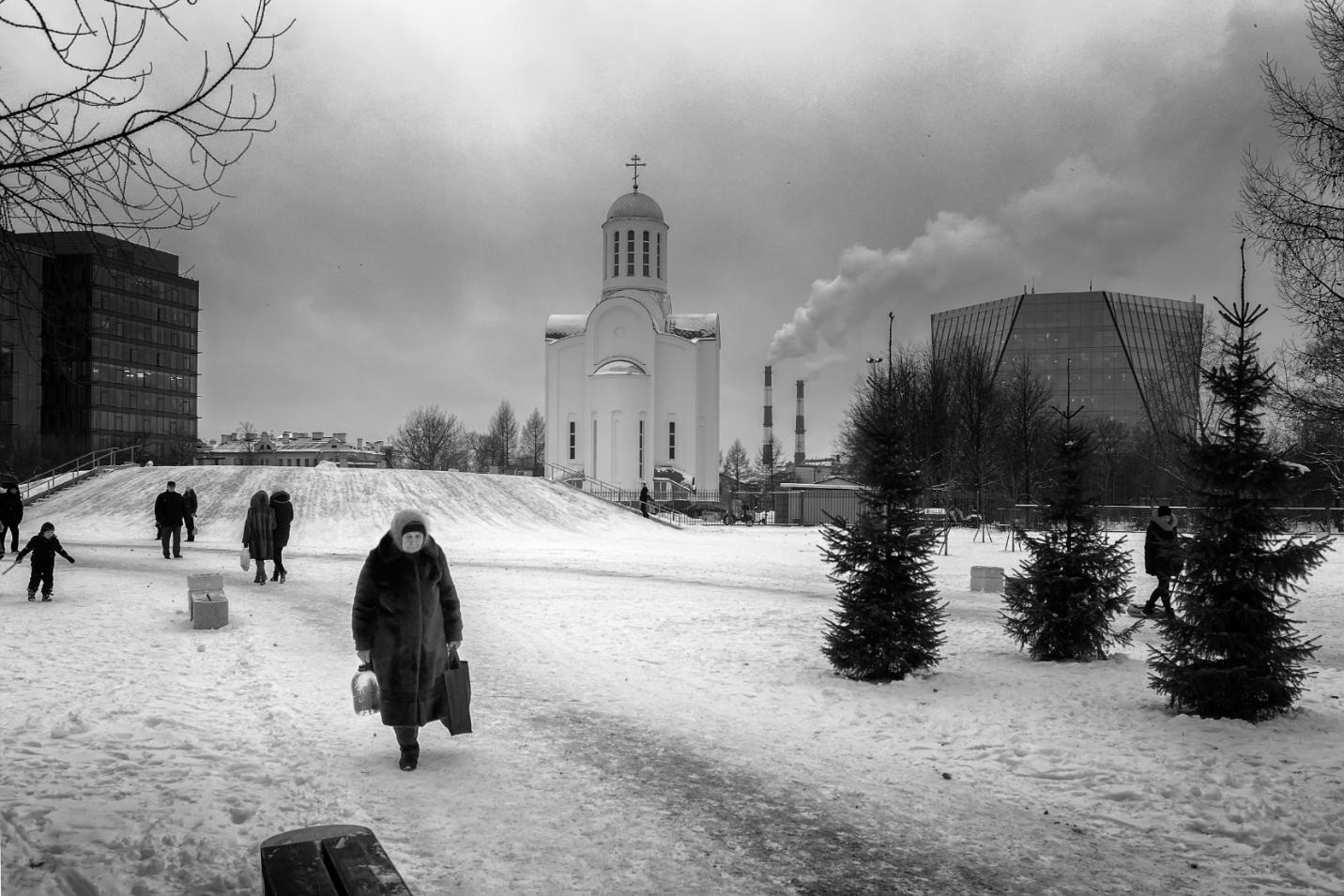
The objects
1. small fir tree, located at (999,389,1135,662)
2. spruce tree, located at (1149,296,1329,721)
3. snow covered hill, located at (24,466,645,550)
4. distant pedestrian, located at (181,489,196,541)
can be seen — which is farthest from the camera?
snow covered hill, located at (24,466,645,550)

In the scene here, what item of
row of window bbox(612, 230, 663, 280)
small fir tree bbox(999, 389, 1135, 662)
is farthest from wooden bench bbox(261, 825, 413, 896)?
row of window bbox(612, 230, 663, 280)

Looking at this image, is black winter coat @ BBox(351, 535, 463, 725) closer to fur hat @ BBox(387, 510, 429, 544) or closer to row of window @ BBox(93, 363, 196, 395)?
fur hat @ BBox(387, 510, 429, 544)

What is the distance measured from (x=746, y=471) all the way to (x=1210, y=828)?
366ft

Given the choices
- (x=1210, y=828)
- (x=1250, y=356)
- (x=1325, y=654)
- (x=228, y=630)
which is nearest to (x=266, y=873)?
(x=1210, y=828)

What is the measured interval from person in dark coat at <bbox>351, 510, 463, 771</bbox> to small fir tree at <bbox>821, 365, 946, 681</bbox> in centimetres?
446

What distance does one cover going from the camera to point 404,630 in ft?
20.8

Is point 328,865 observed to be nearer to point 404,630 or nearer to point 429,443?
point 404,630

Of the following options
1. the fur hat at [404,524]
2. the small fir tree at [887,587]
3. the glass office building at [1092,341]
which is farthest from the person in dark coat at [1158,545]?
the glass office building at [1092,341]

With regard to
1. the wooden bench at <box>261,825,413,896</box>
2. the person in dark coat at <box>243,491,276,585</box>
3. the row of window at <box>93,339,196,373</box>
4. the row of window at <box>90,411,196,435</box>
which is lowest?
the wooden bench at <box>261,825,413,896</box>

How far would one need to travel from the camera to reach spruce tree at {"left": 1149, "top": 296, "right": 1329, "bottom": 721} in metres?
7.62

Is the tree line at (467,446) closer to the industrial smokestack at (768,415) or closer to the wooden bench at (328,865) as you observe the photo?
the industrial smokestack at (768,415)

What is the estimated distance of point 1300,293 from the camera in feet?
42.0

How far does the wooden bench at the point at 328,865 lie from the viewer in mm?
3061

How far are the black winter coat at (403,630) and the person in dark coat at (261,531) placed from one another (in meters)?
12.2
